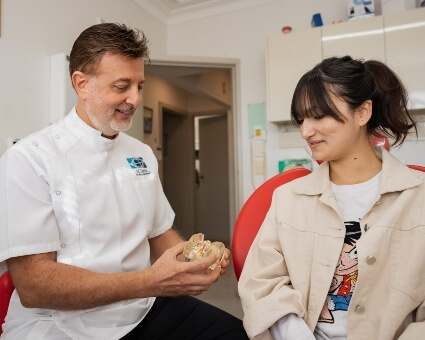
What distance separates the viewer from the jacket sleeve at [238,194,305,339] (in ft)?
2.96

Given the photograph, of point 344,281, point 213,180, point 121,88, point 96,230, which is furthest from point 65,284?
point 213,180

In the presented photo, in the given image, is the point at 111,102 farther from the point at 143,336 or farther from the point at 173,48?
the point at 173,48

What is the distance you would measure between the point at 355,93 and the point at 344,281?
56 centimetres

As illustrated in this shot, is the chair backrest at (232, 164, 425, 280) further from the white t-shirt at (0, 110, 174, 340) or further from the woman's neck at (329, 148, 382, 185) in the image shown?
the white t-shirt at (0, 110, 174, 340)

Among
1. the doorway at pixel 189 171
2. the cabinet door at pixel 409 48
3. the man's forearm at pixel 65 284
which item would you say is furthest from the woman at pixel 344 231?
the doorway at pixel 189 171

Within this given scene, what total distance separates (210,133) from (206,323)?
514 centimetres

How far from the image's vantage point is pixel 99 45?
3.65 ft

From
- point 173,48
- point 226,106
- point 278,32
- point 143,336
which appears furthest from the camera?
point 226,106

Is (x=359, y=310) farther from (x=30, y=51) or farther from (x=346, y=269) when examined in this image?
(x=30, y=51)

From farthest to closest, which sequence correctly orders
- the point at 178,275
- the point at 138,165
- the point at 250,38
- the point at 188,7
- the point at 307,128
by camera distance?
the point at 188,7, the point at 250,38, the point at 138,165, the point at 307,128, the point at 178,275

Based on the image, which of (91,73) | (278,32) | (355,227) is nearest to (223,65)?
(278,32)

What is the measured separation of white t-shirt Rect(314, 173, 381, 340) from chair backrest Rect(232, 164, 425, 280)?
0.75 feet

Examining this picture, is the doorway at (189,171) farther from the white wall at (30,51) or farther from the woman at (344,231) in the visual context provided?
the woman at (344,231)

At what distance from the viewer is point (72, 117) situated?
117 cm
